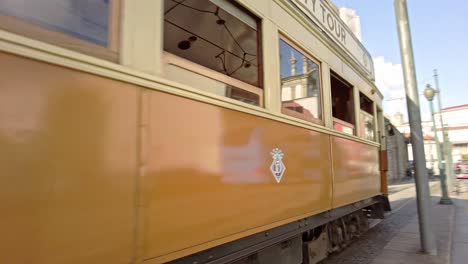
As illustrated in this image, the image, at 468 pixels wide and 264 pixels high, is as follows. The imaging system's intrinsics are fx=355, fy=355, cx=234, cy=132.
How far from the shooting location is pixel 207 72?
7.30 feet

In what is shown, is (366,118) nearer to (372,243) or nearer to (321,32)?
(372,243)

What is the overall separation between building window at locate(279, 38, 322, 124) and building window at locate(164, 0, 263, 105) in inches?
12.1

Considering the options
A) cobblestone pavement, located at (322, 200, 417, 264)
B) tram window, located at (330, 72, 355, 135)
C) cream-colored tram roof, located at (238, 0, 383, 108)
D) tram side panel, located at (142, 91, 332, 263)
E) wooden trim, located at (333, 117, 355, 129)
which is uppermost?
cream-colored tram roof, located at (238, 0, 383, 108)

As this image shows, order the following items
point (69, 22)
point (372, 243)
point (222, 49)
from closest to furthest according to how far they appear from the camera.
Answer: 1. point (69, 22)
2. point (222, 49)
3. point (372, 243)

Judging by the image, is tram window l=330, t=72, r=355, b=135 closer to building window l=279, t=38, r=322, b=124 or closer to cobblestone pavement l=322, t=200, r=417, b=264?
building window l=279, t=38, r=322, b=124

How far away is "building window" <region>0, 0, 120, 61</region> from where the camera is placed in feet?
4.33

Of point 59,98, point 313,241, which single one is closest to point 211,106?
point 59,98

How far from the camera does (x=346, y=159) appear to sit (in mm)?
4086

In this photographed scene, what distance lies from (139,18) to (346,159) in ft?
10.0

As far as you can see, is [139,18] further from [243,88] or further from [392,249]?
[392,249]

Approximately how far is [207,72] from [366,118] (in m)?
3.93

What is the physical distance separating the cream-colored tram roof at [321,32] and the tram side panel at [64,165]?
140cm

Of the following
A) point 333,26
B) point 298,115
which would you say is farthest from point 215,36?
point 333,26

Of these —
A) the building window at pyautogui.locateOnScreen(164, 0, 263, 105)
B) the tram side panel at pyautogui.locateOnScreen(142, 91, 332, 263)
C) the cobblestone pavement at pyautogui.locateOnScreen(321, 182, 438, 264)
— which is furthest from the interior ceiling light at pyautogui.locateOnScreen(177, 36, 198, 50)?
the cobblestone pavement at pyautogui.locateOnScreen(321, 182, 438, 264)
